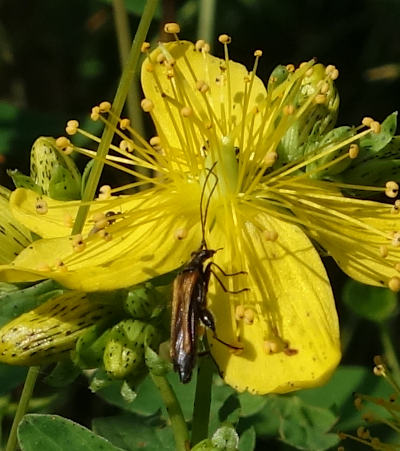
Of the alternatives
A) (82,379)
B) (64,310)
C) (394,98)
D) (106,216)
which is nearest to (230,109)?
(106,216)

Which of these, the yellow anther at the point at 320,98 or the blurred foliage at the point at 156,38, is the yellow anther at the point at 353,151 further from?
the blurred foliage at the point at 156,38

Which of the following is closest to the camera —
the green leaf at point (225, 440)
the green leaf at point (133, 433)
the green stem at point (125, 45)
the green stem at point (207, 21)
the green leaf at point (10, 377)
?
the green leaf at point (225, 440)

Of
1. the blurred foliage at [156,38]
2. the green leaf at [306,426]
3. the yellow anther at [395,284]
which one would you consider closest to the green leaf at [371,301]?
the green leaf at [306,426]

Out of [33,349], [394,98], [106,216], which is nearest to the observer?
[33,349]

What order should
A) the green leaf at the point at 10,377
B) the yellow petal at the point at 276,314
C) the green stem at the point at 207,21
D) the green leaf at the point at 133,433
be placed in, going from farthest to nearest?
the green stem at the point at 207,21 < the green leaf at the point at 10,377 < the green leaf at the point at 133,433 < the yellow petal at the point at 276,314

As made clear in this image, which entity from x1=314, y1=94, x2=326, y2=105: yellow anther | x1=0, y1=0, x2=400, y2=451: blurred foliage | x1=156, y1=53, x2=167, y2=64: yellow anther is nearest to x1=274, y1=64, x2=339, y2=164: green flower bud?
→ x1=314, y1=94, x2=326, y2=105: yellow anther

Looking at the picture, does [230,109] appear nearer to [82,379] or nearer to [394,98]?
[82,379]

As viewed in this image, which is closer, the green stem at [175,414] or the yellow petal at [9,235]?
the green stem at [175,414]

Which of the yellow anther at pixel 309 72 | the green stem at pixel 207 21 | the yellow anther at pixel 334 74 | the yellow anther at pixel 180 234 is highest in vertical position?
the green stem at pixel 207 21
